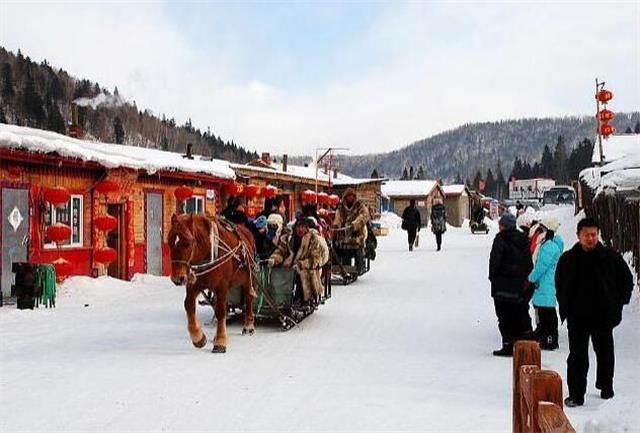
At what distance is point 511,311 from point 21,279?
831 cm

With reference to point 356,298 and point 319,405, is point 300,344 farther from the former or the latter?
point 356,298

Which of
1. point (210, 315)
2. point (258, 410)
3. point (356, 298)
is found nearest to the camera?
point (258, 410)

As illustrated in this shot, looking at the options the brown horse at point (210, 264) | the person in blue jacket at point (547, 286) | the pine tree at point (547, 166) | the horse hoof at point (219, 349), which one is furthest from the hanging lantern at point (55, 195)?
the pine tree at point (547, 166)

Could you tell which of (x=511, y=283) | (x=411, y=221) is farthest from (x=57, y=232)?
(x=411, y=221)

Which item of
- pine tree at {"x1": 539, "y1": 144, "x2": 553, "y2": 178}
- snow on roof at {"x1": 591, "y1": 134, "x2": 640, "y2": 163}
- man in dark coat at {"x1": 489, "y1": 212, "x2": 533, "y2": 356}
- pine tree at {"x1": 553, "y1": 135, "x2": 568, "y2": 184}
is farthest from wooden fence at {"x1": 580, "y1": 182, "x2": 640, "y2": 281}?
pine tree at {"x1": 539, "y1": 144, "x2": 553, "y2": 178}

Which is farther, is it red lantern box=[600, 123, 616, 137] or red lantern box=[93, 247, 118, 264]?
red lantern box=[600, 123, 616, 137]

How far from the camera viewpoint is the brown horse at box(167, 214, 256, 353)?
812 cm

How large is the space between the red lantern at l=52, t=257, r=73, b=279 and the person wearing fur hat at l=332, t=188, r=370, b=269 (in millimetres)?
5716

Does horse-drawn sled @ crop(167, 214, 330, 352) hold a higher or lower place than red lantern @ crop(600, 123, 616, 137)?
lower

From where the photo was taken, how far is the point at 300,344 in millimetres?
8773

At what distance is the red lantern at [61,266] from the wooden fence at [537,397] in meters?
11.3

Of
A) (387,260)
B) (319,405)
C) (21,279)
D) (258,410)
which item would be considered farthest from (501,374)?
(387,260)

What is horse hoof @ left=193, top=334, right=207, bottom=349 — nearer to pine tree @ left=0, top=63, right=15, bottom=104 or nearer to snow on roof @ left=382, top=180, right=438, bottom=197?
snow on roof @ left=382, top=180, right=438, bottom=197

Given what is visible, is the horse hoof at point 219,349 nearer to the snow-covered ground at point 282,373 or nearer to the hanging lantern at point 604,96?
the snow-covered ground at point 282,373
